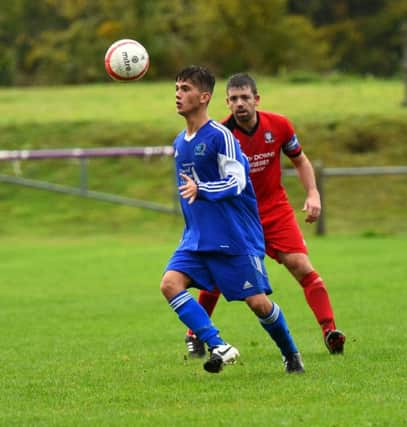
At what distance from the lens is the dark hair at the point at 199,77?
7816 mm

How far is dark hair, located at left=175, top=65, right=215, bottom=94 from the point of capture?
308 inches

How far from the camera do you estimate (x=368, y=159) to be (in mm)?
29797

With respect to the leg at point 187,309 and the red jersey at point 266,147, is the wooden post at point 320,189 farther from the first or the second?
the leg at point 187,309

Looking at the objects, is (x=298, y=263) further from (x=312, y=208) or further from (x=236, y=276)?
(x=236, y=276)

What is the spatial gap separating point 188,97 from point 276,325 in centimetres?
158

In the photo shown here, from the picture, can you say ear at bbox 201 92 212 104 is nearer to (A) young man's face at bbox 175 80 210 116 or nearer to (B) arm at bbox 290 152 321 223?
(A) young man's face at bbox 175 80 210 116

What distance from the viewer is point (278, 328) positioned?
8016mm

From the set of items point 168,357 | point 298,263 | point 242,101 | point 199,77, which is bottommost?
point 168,357

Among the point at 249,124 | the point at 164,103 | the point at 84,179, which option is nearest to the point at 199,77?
the point at 249,124

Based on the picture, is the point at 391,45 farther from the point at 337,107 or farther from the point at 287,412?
the point at 287,412

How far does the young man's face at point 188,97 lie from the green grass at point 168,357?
1.76 m

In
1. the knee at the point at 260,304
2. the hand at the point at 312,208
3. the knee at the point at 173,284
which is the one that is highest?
the hand at the point at 312,208

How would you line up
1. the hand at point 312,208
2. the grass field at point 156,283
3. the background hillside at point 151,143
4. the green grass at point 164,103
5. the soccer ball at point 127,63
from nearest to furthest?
1. the grass field at point 156,283
2. the soccer ball at point 127,63
3. the hand at point 312,208
4. the background hillside at point 151,143
5. the green grass at point 164,103

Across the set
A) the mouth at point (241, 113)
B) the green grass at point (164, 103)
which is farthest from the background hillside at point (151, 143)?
the mouth at point (241, 113)
